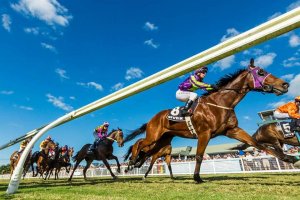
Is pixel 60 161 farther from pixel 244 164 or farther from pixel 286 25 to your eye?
pixel 286 25

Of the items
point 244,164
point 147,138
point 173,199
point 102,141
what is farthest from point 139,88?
point 244,164

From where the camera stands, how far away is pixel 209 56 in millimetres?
3041

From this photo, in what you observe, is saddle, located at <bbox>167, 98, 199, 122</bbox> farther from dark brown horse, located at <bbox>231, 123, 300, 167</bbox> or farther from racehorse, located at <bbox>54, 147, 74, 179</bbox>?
racehorse, located at <bbox>54, 147, 74, 179</bbox>

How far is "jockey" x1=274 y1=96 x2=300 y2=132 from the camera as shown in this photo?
8625mm

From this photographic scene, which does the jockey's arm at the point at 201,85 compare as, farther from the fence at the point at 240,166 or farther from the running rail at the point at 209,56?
the fence at the point at 240,166

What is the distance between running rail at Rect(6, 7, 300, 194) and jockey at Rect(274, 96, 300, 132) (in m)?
6.80

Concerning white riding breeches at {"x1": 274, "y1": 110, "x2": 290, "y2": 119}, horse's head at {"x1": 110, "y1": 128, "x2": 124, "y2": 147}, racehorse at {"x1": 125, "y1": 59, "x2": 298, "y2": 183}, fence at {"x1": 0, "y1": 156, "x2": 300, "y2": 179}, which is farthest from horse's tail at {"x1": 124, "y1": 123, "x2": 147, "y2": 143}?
fence at {"x1": 0, "y1": 156, "x2": 300, "y2": 179}

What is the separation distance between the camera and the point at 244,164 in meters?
15.4

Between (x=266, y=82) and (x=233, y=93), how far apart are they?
0.93 meters

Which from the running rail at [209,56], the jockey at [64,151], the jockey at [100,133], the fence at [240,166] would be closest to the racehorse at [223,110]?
the running rail at [209,56]

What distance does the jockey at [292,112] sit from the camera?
8.62 meters

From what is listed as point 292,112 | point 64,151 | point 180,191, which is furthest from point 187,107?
point 64,151

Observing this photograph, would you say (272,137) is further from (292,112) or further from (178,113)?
(178,113)

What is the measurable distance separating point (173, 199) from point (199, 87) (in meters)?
4.37
